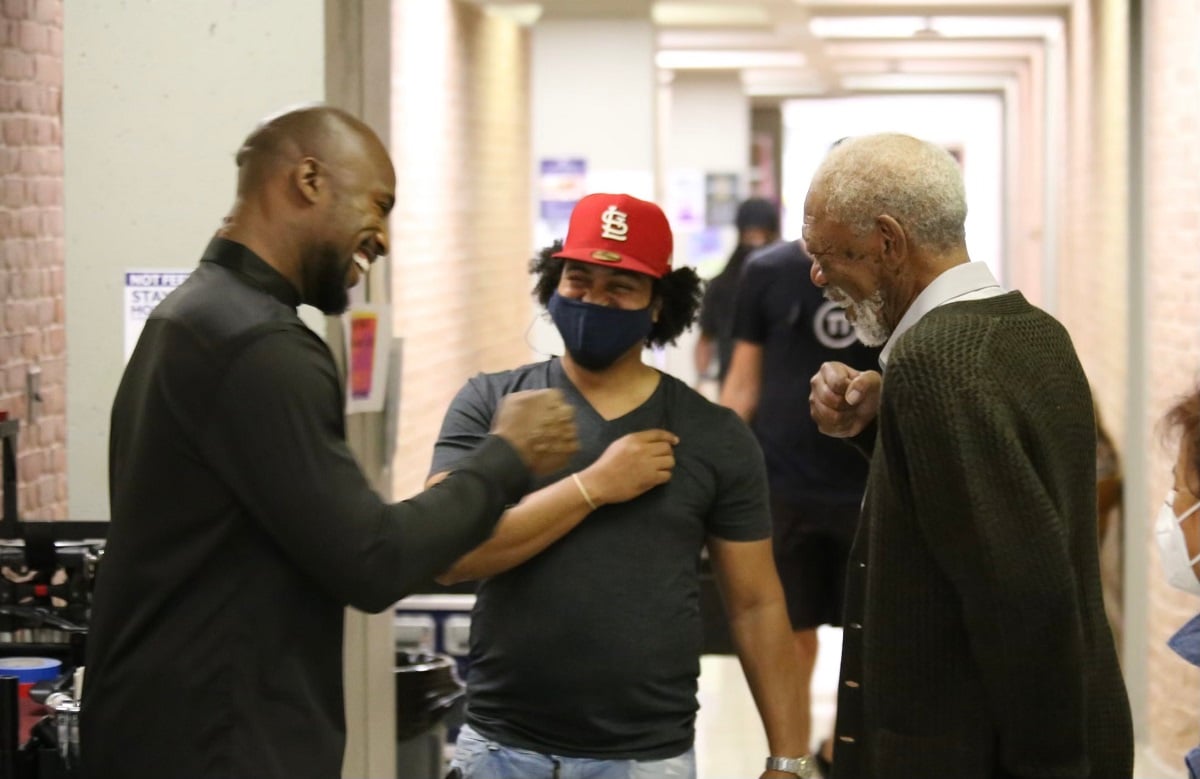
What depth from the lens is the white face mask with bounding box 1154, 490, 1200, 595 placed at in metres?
3.04

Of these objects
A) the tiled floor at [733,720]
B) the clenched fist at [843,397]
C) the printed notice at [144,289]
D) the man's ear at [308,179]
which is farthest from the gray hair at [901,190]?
the tiled floor at [733,720]

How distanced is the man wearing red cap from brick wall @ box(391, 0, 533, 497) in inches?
138

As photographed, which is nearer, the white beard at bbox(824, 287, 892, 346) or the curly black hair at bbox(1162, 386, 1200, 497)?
the white beard at bbox(824, 287, 892, 346)

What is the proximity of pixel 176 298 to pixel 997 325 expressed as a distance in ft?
3.16

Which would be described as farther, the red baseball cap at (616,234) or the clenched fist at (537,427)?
the red baseball cap at (616,234)

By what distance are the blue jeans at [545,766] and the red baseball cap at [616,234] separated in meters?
0.77

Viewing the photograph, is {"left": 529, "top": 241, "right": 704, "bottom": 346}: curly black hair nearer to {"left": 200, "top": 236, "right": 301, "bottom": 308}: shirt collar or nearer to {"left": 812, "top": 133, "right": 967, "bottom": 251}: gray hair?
{"left": 812, "top": 133, "right": 967, "bottom": 251}: gray hair

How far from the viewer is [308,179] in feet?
6.15

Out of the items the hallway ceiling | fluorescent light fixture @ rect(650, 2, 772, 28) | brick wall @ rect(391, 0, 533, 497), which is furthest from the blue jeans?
fluorescent light fixture @ rect(650, 2, 772, 28)

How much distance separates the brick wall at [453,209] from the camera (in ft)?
Answer: 22.3

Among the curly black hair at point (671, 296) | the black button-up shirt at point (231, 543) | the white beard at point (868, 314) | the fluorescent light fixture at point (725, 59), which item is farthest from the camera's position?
the fluorescent light fixture at point (725, 59)

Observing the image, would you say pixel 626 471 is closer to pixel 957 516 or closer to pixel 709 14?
pixel 957 516

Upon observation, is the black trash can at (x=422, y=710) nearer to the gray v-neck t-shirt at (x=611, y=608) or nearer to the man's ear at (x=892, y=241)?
the gray v-neck t-shirt at (x=611, y=608)

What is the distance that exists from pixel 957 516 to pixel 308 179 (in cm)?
84
